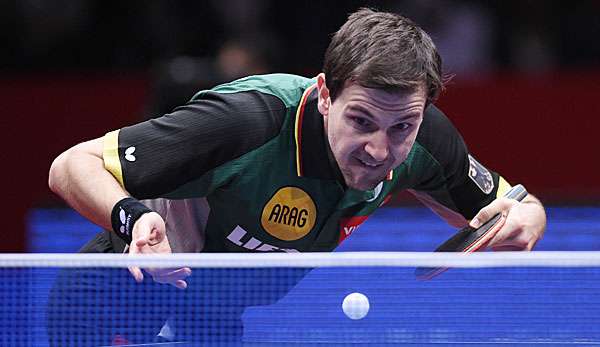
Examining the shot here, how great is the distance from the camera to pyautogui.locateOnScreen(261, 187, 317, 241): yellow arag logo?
298 cm

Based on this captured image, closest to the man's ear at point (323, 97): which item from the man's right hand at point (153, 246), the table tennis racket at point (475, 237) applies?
the table tennis racket at point (475, 237)

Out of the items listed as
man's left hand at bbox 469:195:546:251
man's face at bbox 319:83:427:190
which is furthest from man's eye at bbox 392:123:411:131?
man's left hand at bbox 469:195:546:251

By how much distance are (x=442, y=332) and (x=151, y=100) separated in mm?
4319

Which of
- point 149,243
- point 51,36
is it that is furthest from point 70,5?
point 149,243

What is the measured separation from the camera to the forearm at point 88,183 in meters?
2.67

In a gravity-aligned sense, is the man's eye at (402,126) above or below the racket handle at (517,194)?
above

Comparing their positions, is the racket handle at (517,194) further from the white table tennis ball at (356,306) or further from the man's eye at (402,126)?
the white table tennis ball at (356,306)

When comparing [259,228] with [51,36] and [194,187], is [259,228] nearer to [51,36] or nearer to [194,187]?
[194,187]

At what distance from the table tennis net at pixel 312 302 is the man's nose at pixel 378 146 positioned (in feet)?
1.16

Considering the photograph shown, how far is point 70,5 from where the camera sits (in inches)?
292

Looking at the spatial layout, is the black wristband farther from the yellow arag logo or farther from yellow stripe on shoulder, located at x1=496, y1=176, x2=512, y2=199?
yellow stripe on shoulder, located at x1=496, y1=176, x2=512, y2=199

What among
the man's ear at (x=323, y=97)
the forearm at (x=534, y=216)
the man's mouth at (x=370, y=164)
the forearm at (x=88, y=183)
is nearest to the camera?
the forearm at (x=88, y=183)

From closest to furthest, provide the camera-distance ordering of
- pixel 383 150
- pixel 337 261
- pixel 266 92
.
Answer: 1. pixel 337 261
2. pixel 383 150
3. pixel 266 92

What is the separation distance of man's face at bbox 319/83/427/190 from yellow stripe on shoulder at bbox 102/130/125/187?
0.52 meters
